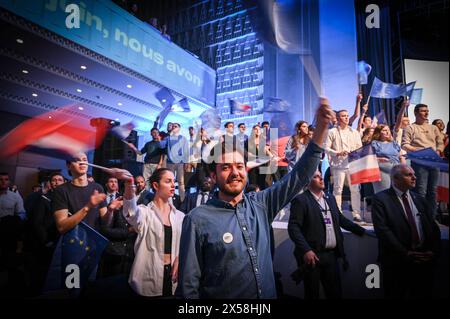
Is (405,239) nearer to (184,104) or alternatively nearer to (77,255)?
(77,255)

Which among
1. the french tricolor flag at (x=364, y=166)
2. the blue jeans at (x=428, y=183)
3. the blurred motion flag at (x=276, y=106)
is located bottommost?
the blue jeans at (x=428, y=183)

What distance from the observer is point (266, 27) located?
441 centimetres

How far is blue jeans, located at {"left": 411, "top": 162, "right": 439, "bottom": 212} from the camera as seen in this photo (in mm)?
2756

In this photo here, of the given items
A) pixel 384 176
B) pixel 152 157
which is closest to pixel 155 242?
pixel 152 157

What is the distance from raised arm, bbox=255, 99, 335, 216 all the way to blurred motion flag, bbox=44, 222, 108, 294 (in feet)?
6.72

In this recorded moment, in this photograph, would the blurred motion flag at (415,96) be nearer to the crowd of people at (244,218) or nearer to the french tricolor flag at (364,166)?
the crowd of people at (244,218)

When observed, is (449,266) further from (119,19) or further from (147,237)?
(119,19)

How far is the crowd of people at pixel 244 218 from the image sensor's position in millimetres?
1383

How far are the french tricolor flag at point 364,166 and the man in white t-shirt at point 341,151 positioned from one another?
0.11m

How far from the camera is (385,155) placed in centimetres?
312

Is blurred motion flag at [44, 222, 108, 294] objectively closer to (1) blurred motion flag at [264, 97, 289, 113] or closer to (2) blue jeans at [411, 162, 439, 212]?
(1) blurred motion flag at [264, 97, 289, 113]

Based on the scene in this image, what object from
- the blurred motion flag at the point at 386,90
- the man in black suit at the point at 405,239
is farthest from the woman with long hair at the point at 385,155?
the blurred motion flag at the point at 386,90

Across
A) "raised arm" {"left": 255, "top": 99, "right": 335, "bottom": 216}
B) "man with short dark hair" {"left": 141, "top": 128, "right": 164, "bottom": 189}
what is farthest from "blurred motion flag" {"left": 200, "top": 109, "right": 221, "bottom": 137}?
"raised arm" {"left": 255, "top": 99, "right": 335, "bottom": 216}
